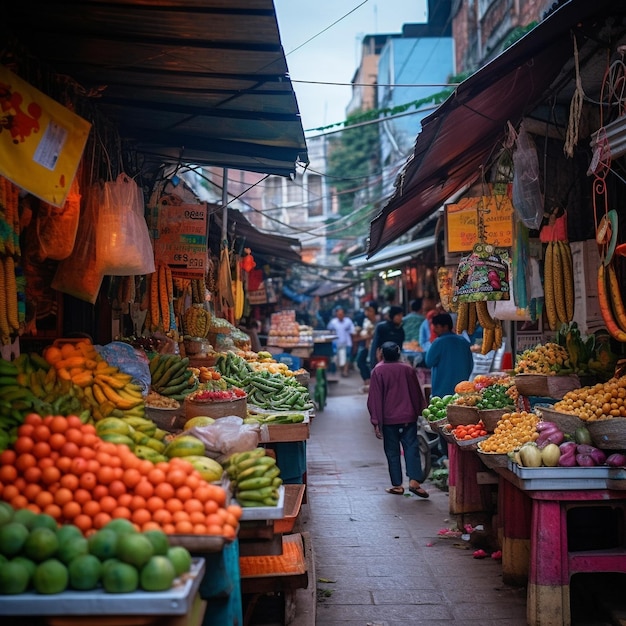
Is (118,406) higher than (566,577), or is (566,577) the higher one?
(118,406)

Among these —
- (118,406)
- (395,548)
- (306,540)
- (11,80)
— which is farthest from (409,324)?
(11,80)

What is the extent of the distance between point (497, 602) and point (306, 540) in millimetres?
1455

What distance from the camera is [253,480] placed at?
4.00 meters

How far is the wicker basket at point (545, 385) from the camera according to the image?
6.22 metres

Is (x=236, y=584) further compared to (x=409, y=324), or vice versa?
(x=409, y=324)

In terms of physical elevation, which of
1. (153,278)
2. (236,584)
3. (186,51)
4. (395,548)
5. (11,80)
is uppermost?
(186,51)

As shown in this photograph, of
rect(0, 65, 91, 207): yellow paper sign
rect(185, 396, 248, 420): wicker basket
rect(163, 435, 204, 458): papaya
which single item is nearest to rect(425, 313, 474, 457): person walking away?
rect(185, 396, 248, 420): wicker basket

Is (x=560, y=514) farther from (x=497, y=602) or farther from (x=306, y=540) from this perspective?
(x=306, y=540)

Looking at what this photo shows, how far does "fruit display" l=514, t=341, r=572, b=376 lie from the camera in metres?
6.42

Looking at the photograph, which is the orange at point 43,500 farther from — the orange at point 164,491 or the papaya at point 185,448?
the papaya at point 185,448

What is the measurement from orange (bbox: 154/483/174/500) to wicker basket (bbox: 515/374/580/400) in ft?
12.4

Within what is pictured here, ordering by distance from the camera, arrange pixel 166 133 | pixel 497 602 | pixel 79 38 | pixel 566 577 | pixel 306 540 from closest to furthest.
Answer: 1. pixel 79 38
2. pixel 566 577
3. pixel 497 602
4. pixel 306 540
5. pixel 166 133

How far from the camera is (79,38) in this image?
14.7 ft

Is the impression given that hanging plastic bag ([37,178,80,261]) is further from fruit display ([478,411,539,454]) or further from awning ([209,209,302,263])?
awning ([209,209,302,263])
